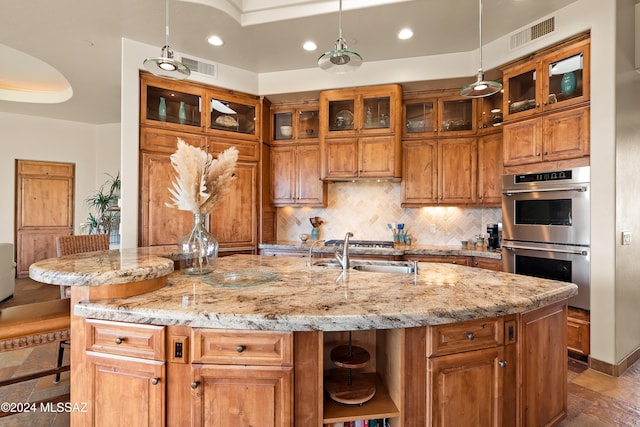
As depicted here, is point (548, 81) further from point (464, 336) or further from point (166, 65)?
point (166, 65)

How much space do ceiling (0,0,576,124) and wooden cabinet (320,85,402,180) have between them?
0.45 meters

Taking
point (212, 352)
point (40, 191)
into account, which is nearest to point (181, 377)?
point (212, 352)

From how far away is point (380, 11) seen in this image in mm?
2762

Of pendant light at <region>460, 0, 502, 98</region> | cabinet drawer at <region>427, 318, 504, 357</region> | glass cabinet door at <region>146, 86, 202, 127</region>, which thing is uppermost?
glass cabinet door at <region>146, 86, 202, 127</region>

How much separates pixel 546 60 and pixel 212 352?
12.0 ft

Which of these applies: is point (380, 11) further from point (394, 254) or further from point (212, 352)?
point (212, 352)

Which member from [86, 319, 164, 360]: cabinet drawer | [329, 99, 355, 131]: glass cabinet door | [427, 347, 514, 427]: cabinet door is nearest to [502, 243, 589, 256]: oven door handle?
[427, 347, 514, 427]: cabinet door

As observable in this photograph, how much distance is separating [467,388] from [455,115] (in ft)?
11.0

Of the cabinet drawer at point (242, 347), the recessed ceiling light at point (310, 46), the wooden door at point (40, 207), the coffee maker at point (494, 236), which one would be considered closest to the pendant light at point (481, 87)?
the recessed ceiling light at point (310, 46)

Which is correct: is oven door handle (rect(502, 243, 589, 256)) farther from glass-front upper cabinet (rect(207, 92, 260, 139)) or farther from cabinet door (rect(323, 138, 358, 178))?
glass-front upper cabinet (rect(207, 92, 260, 139))

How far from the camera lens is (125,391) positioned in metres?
1.25

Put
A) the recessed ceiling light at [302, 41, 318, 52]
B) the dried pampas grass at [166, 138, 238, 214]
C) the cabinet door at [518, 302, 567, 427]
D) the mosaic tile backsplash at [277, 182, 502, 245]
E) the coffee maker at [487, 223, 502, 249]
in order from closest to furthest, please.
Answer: the cabinet door at [518, 302, 567, 427] → the dried pampas grass at [166, 138, 238, 214] → the recessed ceiling light at [302, 41, 318, 52] → the coffee maker at [487, 223, 502, 249] → the mosaic tile backsplash at [277, 182, 502, 245]

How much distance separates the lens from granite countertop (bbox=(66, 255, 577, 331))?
1.12 meters

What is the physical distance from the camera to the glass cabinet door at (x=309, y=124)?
164 inches
